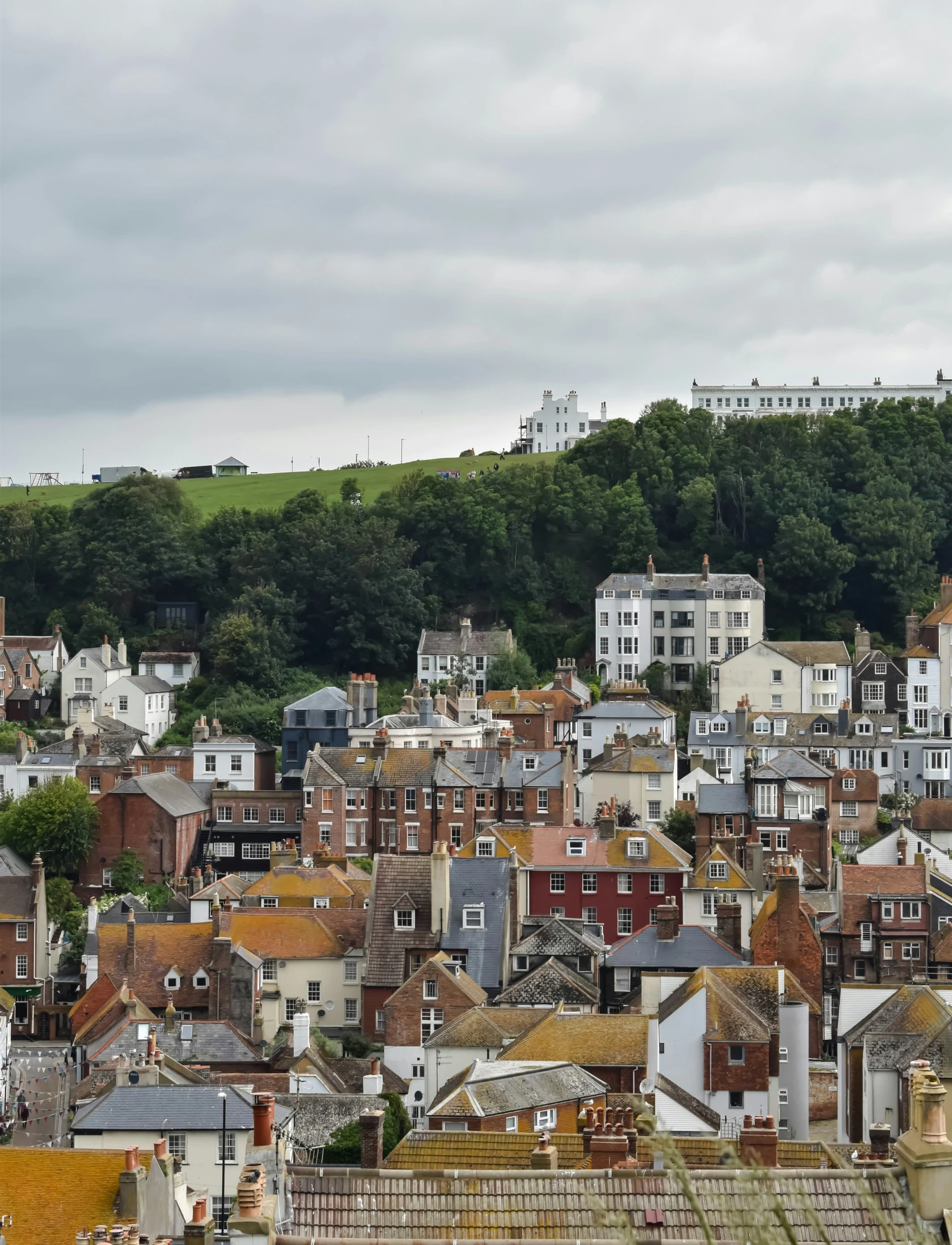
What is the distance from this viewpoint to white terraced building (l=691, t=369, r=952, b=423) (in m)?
130

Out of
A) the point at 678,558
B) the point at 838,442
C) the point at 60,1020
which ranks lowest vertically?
the point at 60,1020

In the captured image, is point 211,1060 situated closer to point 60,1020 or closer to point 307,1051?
point 307,1051

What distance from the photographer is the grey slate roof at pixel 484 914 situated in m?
46.8

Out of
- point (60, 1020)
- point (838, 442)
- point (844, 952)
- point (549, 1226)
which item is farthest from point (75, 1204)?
point (838, 442)

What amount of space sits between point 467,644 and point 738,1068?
5488 cm

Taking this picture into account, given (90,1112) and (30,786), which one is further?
(30,786)

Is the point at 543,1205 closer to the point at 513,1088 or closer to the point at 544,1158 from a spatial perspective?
the point at 544,1158

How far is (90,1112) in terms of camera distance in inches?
1231

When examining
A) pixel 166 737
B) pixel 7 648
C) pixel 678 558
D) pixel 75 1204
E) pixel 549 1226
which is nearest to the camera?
pixel 549 1226

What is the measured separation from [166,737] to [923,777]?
35254 millimetres

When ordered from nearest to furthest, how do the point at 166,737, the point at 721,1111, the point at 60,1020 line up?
the point at 721,1111, the point at 60,1020, the point at 166,737

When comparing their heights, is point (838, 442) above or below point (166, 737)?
above

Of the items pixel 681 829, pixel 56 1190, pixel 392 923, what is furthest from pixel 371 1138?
pixel 681 829

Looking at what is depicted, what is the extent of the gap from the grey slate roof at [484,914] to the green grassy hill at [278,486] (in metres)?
70.4
